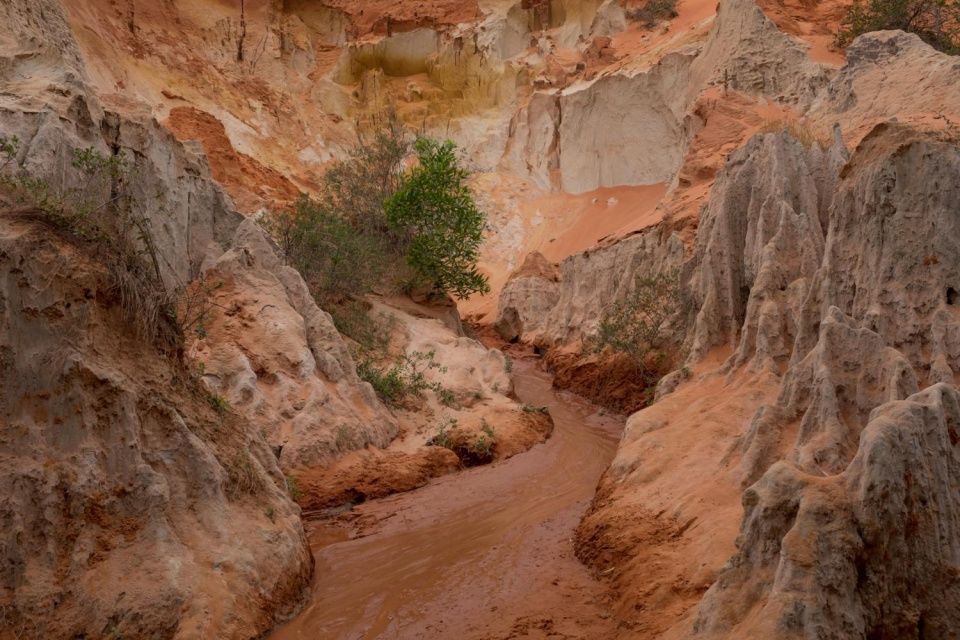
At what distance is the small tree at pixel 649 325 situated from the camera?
14648 millimetres

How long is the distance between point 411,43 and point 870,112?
3375 cm

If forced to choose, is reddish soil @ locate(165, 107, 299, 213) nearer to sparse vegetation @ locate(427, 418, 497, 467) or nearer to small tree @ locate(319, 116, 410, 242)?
small tree @ locate(319, 116, 410, 242)

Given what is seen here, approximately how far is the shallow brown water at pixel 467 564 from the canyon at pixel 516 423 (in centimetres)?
5

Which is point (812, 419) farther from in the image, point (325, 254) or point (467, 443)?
point (325, 254)

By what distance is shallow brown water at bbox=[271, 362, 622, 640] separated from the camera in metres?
5.87

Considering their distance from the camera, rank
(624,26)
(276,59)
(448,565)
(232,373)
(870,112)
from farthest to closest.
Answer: (624,26)
(276,59)
(870,112)
(232,373)
(448,565)

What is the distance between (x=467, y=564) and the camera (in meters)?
7.37

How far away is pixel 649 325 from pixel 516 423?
4.32 metres

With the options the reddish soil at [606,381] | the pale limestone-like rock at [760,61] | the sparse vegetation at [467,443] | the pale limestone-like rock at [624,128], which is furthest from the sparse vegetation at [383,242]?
the pale limestone-like rock at [624,128]

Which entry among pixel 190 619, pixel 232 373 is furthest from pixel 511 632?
pixel 232 373

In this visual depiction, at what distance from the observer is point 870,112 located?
45.7ft

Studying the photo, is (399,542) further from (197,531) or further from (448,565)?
(197,531)

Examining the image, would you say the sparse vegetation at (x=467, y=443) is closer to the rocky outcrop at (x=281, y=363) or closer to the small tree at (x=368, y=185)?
the rocky outcrop at (x=281, y=363)

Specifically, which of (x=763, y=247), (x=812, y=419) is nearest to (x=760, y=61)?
(x=763, y=247)
